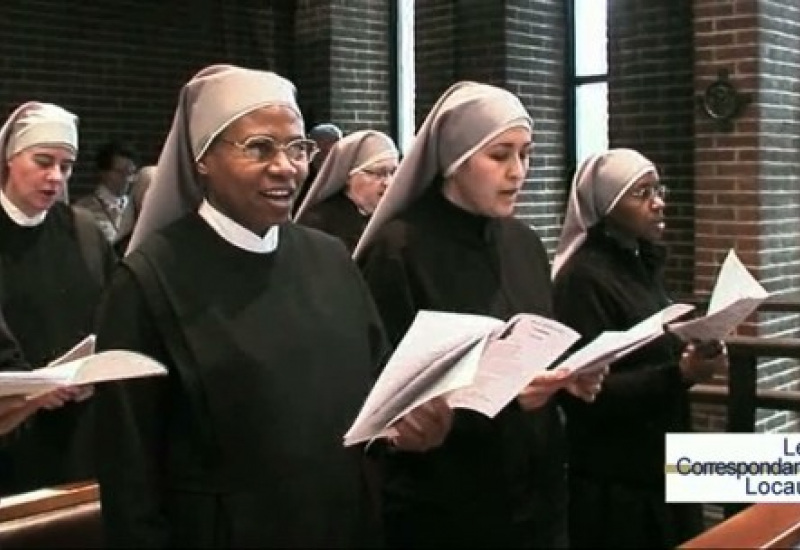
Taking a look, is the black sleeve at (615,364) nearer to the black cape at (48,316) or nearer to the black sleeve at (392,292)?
the black sleeve at (392,292)

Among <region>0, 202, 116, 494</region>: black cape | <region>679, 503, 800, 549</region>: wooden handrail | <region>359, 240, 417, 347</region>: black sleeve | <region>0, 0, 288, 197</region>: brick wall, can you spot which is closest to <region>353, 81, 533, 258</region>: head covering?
<region>359, 240, 417, 347</region>: black sleeve

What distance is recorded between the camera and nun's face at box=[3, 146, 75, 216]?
359 centimetres

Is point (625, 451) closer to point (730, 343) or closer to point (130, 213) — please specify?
point (730, 343)

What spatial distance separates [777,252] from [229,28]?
4857mm

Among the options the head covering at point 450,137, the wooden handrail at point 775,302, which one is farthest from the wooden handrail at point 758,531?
the wooden handrail at point 775,302

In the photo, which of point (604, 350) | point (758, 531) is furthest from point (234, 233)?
point (758, 531)

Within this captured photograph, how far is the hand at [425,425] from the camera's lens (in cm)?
226

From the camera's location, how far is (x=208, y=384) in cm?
202

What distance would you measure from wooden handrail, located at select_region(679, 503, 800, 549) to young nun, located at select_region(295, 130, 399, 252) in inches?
122

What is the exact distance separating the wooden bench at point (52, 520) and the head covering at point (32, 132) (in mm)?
1464

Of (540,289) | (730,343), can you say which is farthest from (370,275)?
(730,343)

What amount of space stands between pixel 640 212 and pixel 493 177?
933mm

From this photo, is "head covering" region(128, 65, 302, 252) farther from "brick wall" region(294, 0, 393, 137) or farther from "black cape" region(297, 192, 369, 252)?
"brick wall" region(294, 0, 393, 137)

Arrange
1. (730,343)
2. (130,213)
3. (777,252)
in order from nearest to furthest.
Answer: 1. (730,343)
2. (130,213)
3. (777,252)
